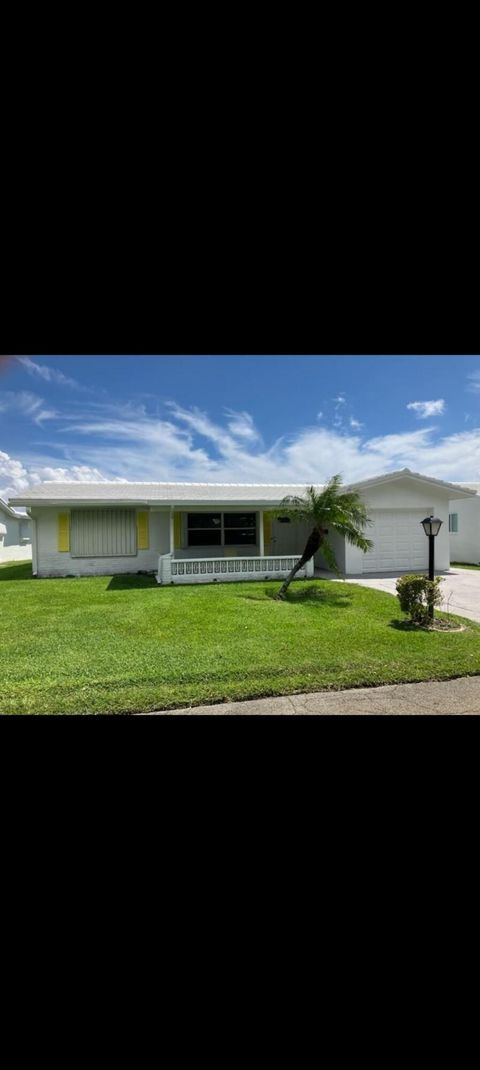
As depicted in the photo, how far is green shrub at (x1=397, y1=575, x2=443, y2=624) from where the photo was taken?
633 centimetres

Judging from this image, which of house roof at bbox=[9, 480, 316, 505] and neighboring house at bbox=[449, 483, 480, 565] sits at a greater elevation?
house roof at bbox=[9, 480, 316, 505]

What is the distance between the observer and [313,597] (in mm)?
8344

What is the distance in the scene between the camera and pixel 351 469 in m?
7.63

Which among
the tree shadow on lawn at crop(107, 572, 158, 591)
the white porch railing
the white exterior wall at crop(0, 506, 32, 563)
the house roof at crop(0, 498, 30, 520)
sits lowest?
the tree shadow on lawn at crop(107, 572, 158, 591)

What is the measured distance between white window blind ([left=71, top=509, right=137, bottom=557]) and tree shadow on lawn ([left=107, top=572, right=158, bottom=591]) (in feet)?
2.31

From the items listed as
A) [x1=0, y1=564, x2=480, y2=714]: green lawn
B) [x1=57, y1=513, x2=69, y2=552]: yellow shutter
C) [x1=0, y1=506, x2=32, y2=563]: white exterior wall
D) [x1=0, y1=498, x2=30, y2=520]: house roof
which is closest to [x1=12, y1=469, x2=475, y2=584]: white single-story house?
[x1=57, y1=513, x2=69, y2=552]: yellow shutter

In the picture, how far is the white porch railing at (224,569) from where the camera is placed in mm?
10109

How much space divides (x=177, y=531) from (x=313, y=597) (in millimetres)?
5094

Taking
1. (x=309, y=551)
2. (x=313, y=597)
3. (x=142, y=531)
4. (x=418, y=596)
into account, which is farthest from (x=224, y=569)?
(x=418, y=596)

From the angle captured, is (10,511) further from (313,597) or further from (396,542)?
(396,542)

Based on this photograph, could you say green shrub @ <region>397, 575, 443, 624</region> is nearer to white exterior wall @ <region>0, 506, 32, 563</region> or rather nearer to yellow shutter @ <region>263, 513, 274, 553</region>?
yellow shutter @ <region>263, 513, 274, 553</region>
